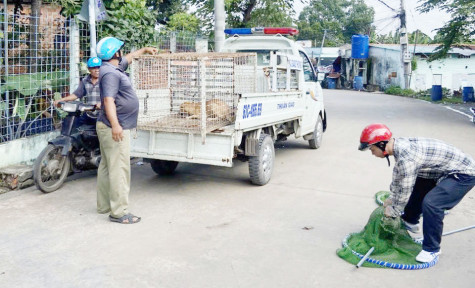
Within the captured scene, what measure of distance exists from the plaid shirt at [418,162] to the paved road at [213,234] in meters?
0.74

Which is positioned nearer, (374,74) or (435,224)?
(435,224)

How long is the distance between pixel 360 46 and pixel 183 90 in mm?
33556

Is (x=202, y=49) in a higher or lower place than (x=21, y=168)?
higher

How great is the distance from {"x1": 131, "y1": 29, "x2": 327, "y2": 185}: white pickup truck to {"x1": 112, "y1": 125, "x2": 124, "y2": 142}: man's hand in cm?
121

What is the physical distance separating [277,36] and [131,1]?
279 centimetres

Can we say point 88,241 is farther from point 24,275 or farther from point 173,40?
point 173,40

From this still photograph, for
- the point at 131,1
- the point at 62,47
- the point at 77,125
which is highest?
the point at 131,1

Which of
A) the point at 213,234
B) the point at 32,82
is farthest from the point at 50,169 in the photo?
the point at 213,234

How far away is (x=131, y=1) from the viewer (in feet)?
30.3

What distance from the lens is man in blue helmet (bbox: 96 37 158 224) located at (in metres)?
5.30

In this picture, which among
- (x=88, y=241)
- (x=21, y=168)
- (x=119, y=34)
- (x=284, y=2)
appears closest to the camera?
(x=88, y=241)

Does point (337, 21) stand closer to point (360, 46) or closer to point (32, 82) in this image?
point (360, 46)

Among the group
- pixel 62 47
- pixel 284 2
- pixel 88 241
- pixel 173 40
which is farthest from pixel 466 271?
pixel 284 2

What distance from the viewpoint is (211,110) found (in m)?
6.66
